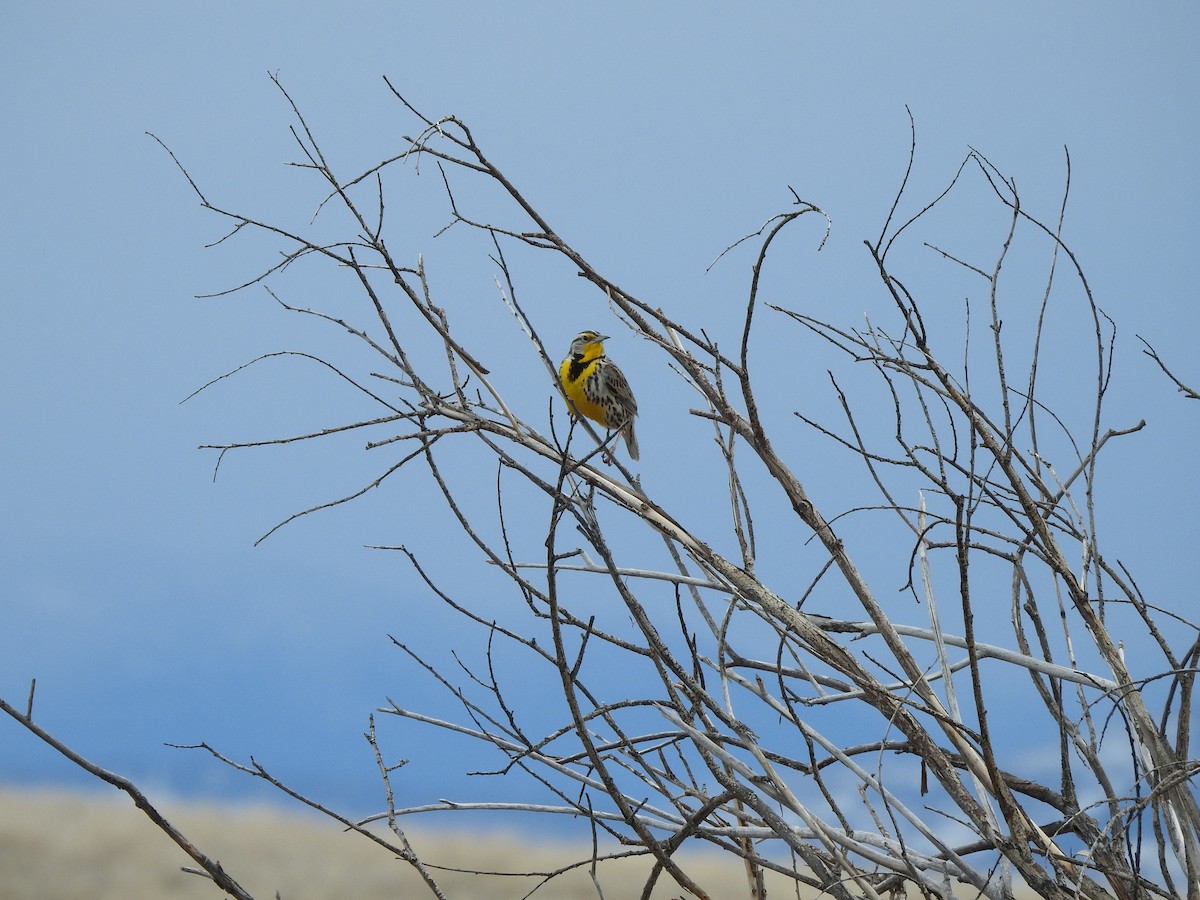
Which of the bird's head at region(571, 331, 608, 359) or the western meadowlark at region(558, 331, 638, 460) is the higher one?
the bird's head at region(571, 331, 608, 359)

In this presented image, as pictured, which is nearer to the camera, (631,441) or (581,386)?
(581,386)

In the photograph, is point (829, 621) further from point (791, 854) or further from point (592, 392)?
point (592, 392)

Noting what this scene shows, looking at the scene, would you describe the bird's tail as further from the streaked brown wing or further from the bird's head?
the bird's head

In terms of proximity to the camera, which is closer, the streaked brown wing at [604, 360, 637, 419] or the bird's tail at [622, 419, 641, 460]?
the streaked brown wing at [604, 360, 637, 419]

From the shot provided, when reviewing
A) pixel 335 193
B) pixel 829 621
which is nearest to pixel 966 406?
pixel 829 621

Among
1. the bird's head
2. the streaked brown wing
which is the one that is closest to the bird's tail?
the streaked brown wing

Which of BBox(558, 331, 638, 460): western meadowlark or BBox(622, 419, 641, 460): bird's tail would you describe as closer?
BBox(558, 331, 638, 460): western meadowlark

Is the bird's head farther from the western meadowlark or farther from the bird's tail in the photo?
the bird's tail

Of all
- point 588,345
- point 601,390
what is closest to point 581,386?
point 601,390

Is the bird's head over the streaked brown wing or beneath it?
over

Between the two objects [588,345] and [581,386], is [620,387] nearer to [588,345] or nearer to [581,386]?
[581,386]

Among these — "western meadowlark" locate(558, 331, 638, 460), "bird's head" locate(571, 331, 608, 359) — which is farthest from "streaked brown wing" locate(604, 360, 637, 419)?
"bird's head" locate(571, 331, 608, 359)

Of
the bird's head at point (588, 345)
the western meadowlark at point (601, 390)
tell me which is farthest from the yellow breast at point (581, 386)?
the bird's head at point (588, 345)

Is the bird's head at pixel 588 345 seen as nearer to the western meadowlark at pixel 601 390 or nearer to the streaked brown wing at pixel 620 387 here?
the western meadowlark at pixel 601 390
